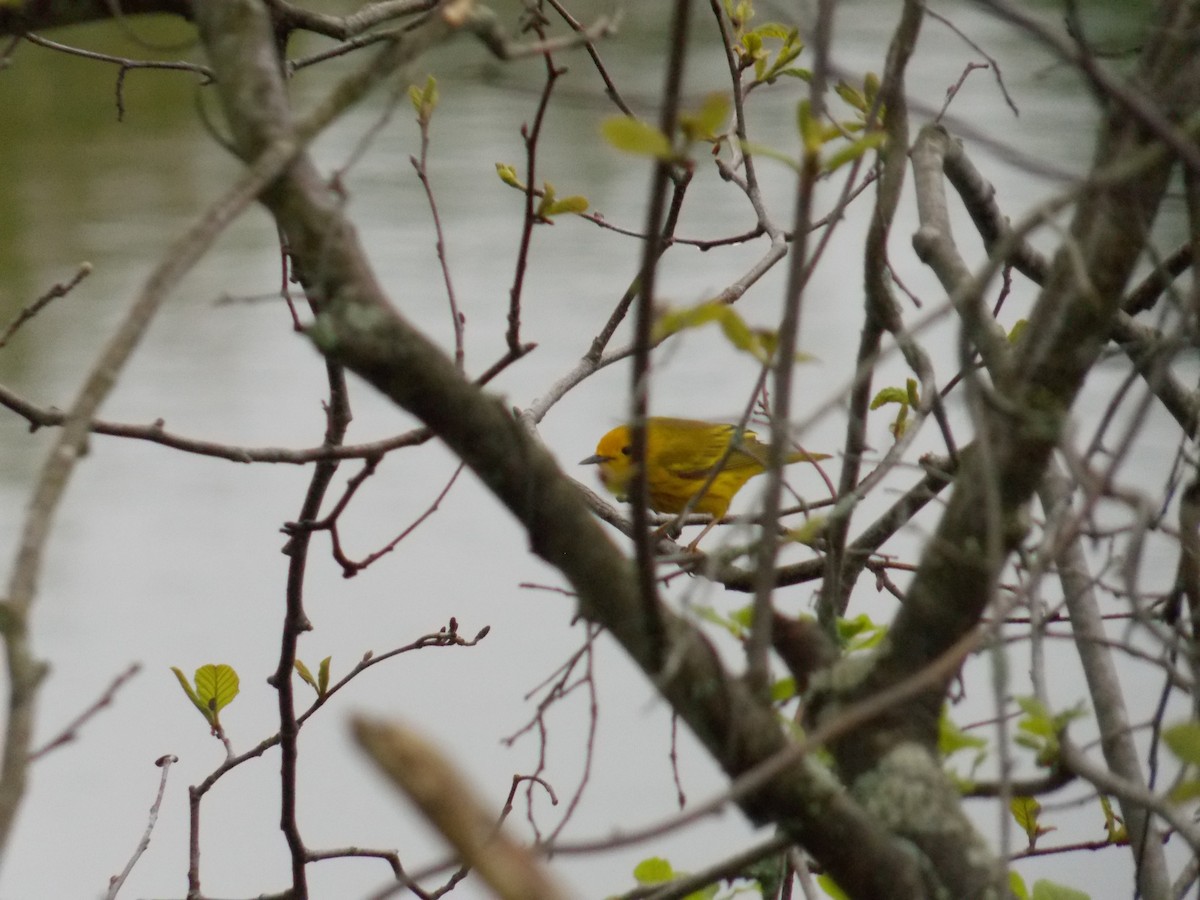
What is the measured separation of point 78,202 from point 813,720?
477 cm

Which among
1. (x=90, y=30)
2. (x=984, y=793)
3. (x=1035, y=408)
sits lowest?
(x=984, y=793)

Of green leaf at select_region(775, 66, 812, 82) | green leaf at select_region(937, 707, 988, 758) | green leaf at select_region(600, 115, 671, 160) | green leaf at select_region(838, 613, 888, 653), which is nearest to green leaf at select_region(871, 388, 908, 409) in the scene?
green leaf at select_region(775, 66, 812, 82)

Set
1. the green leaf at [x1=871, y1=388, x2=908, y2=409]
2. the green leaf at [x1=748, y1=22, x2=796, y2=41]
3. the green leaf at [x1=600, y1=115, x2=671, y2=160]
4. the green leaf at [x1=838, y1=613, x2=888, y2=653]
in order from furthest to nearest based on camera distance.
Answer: the green leaf at [x1=748, y1=22, x2=796, y2=41]
the green leaf at [x1=871, y1=388, x2=908, y2=409]
the green leaf at [x1=838, y1=613, x2=888, y2=653]
the green leaf at [x1=600, y1=115, x2=671, y2=160]

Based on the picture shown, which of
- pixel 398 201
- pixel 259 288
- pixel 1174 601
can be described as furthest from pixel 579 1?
pixel 1174 601

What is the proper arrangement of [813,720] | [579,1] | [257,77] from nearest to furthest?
1. [257,77]
2. [813,720]
3. [579,1]

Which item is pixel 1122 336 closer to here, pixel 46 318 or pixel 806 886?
pixel 806 886

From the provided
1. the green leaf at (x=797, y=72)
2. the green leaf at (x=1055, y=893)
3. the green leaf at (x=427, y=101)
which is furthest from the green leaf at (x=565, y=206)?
the green leaf at (x=1055, y=893)

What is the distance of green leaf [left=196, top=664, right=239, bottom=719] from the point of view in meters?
1.16

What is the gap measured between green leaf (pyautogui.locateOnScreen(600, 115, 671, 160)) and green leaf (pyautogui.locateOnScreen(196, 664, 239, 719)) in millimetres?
753

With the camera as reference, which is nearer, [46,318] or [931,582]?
[931,582]

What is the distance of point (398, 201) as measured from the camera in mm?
5004

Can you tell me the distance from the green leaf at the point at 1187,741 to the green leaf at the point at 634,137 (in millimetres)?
296

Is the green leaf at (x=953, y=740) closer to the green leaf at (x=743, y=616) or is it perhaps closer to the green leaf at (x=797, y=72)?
the green leaf at (x=743, y=616)

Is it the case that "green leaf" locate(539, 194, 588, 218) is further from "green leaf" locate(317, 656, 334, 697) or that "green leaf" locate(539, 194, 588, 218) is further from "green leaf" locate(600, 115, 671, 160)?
"green leaf" locate(600, 115, 671, 160)
